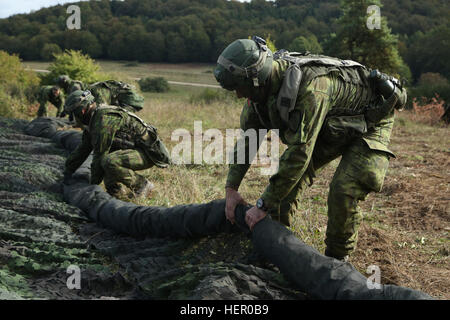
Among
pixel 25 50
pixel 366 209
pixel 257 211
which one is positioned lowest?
pixel 366 209

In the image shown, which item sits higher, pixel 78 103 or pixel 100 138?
pixel 78 103

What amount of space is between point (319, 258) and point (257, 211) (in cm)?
50

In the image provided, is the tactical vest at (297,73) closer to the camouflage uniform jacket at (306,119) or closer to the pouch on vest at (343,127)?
the camouflage uniform jacket at (306,119)

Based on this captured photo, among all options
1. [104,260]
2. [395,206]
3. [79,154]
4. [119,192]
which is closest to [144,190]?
[119,192]

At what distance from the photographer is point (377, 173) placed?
105 inches

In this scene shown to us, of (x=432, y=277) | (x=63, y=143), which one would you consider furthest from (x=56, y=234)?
(x=63, y=143)

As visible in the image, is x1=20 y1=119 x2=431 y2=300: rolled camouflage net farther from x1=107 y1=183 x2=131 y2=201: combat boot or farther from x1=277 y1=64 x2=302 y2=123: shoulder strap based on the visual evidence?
x1=277 y1=64 x2=302 y2=123: shoulder strap

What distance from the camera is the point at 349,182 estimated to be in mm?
2666

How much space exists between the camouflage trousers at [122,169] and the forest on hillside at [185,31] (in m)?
33.8

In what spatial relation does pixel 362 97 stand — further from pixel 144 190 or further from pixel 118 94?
pixel 118 94

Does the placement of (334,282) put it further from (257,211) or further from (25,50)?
(25,50)

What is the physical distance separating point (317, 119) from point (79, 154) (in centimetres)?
331

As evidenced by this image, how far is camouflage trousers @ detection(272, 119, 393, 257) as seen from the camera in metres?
2.66

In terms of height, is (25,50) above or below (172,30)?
below
